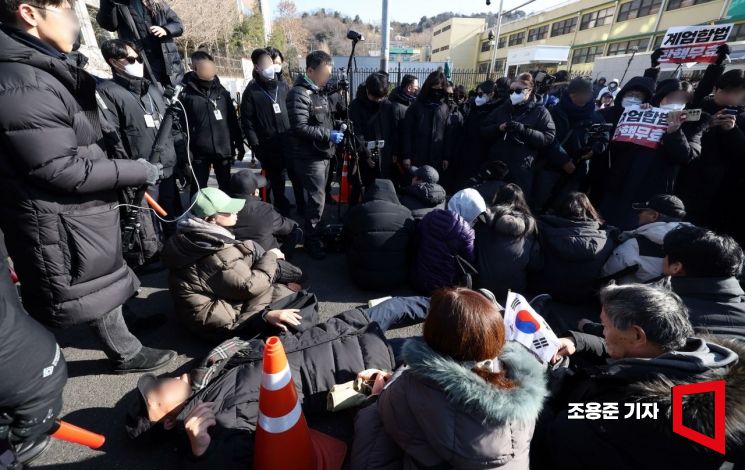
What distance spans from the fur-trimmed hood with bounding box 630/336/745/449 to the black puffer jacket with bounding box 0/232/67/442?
7.38ft

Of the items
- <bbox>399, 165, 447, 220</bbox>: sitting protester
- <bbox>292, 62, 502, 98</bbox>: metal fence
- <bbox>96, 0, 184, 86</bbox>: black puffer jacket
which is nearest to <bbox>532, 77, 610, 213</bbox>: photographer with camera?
<bbox>399, 165, 447, 220</bbox>: sitting protester

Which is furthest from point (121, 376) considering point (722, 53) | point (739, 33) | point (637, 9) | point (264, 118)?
point (637, 9)

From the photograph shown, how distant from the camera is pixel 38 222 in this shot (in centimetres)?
165

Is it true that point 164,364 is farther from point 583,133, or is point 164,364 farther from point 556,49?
point 556,49

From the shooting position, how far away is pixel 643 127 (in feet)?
12.4

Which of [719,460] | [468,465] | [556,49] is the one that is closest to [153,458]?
[468,465]

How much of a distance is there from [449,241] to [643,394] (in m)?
1.83

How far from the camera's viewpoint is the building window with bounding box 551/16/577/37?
33.8 meters

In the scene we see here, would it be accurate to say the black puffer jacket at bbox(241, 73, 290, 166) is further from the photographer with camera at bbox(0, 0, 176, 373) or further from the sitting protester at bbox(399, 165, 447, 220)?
the photographer with camera at bbox(0, 0, 176, 373)

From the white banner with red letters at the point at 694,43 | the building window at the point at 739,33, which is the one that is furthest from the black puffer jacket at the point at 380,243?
the building window at the point at 739,33

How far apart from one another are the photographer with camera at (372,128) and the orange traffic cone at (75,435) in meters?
3.57

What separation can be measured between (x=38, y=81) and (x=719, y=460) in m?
2.87

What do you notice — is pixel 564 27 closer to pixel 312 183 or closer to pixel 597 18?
pixel 597 18

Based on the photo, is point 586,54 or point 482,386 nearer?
point 482,386
